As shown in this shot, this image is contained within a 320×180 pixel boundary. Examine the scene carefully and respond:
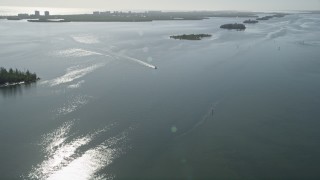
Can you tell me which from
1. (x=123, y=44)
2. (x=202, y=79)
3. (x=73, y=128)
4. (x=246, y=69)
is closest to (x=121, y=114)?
(x=73, y=128)

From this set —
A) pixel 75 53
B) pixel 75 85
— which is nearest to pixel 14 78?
pixel 75 85

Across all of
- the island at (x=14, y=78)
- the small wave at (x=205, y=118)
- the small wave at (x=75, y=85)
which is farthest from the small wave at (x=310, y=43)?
the island at (x=14, y=78)

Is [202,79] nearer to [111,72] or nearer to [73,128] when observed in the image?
[111,72]

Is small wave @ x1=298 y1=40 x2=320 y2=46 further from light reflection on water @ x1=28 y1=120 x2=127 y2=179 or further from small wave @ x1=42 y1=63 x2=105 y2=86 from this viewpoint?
light reflection on water @ x1=28 y1=120 x2=127 y2=179

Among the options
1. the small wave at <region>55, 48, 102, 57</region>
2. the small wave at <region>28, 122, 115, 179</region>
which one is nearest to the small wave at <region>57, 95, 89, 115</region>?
the small wave at <region>28, 122, 115, 179</region>

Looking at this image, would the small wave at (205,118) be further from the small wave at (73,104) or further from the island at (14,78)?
the island at (14,78)

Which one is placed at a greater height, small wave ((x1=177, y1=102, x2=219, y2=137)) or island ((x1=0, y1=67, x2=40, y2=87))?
island ((x1=0, y1=67, x2=40, y2=87))
